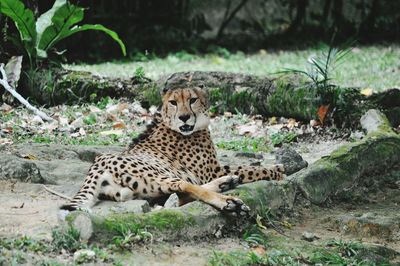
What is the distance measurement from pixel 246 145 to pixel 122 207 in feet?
9.96

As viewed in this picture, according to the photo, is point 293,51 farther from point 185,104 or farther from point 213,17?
point 185,104

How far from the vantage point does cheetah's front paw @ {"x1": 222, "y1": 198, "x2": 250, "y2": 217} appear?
4.82 m

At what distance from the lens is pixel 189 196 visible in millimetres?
5098

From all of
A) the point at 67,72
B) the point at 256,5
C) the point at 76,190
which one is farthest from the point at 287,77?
the point at 256,5

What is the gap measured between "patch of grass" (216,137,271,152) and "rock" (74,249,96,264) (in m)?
3.70

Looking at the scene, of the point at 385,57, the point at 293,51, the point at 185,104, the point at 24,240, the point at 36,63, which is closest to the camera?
the point at 24,240

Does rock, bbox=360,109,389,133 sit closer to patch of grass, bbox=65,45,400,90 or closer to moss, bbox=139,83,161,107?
patch of grass, bbox=65,45,400,90

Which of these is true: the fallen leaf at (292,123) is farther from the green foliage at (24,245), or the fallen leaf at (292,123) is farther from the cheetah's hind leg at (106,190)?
the green foliage at (24,245)

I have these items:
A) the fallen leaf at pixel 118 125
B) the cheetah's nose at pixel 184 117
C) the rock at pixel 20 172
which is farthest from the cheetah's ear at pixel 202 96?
the fallen leaf at pixel 118 125

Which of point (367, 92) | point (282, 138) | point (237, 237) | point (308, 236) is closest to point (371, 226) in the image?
point (308, 236)

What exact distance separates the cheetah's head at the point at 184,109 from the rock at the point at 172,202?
105 cm

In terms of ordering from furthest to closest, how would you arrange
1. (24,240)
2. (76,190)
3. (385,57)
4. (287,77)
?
(385,57)
(287,77)
(76,190)
(24,240)

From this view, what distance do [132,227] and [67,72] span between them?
581 cm

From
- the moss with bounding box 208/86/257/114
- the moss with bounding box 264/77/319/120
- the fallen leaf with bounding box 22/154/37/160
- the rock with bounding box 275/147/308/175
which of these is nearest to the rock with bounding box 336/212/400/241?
the rock with bounding box 275/147/308/175
